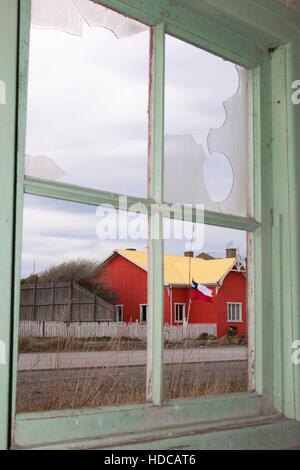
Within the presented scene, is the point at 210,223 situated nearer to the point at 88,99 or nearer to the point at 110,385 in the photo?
the point at 88,99

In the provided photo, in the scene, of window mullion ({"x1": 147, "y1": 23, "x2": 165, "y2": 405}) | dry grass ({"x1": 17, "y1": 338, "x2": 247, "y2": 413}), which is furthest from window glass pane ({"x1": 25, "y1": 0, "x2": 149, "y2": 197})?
dry grass ({"x1": 17, "y1": 338, "x2": 247, "y2": 413})

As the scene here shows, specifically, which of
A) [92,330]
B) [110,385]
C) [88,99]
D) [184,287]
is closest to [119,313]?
[92,330]

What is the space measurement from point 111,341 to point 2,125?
66 cm

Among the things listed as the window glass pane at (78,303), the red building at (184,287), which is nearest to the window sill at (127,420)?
the window glass pane at (78,303)

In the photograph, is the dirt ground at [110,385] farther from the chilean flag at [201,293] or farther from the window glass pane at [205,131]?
the window glass pane at [205,131]

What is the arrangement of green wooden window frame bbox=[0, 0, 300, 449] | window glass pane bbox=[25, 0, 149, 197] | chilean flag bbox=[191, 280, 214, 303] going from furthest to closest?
1. chilean flag bbox=[191, 280, 214, 303]
2. window glass pane bbox=[25, 0, 149, 197]
3. green wooden window frame bbox=[0, 0, 300, 449]

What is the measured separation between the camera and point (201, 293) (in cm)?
149

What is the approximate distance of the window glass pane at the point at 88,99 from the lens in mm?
1132

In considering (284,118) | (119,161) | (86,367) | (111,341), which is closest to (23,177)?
(119,161)

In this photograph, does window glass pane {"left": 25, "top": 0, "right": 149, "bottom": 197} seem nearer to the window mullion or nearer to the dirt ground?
the window mullion

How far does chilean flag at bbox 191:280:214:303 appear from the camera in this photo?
1.47 metres

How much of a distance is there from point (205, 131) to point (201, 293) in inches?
17.7

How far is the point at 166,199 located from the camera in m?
1.28
